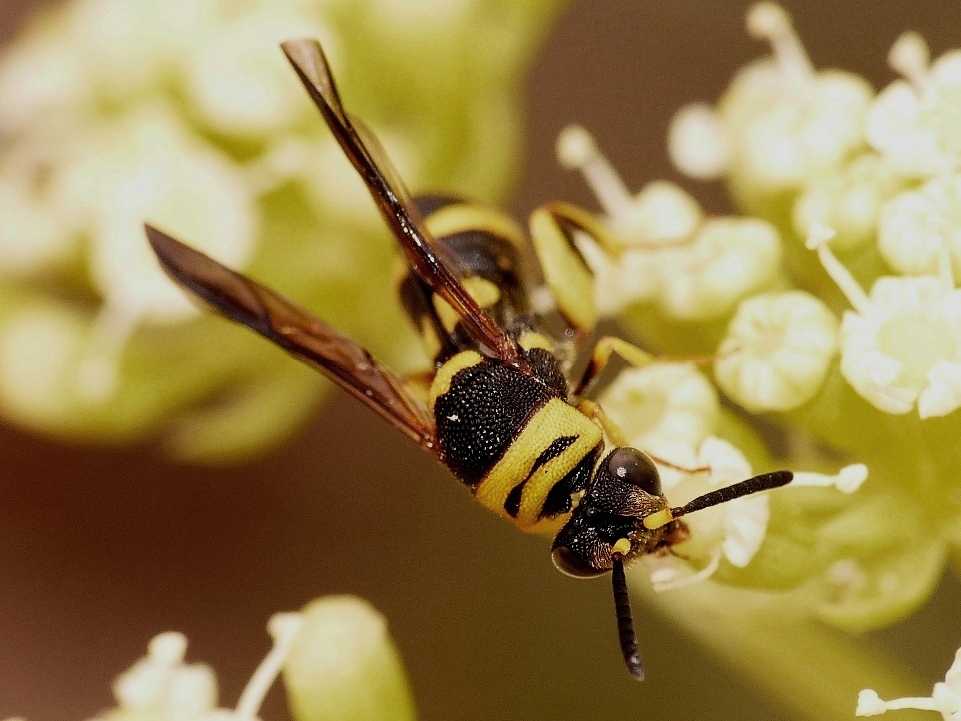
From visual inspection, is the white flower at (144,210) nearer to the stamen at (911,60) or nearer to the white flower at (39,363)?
the white flower at (39,363)

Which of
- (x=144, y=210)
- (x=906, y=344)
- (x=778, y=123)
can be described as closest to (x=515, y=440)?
(x=906, y=344)

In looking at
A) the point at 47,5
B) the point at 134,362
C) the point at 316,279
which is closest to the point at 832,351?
the point at 316,279

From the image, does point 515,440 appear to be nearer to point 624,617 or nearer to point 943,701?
point 624,617

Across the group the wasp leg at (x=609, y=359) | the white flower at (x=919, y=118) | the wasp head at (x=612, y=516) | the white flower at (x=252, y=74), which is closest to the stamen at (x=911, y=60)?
the white flower at (x=919, y=118)

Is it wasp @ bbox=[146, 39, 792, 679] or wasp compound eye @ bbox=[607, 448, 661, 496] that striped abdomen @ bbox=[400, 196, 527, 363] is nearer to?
wasp @ bbox=[146, 39, 792, 679]

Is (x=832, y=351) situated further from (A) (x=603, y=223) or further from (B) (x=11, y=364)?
(B) (x=11, y=364)

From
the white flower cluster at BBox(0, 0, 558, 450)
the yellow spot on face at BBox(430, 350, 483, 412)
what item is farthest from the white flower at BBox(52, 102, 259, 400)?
the yellow spot on face at BBox(430, 350, 483, 412)
